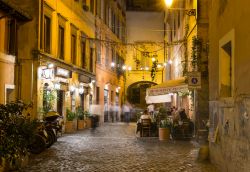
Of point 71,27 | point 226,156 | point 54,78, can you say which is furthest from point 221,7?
point 71,27

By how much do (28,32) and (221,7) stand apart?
11.8 meters

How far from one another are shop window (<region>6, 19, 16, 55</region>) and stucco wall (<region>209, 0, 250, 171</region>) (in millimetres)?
9960

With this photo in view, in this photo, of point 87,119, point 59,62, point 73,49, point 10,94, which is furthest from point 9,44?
point 87,119

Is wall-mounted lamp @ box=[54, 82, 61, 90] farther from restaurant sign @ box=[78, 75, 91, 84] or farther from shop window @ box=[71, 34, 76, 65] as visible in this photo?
restaurant sign @ box=[78, 75, 91, 84]

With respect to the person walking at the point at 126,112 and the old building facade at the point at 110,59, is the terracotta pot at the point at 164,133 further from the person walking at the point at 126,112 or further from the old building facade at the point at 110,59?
the person walking at the point at 126,112

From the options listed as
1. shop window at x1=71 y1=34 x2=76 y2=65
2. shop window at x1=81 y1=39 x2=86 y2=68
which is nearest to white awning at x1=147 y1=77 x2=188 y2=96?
shop window at x1=71 y1=34 x2=76 y2=65

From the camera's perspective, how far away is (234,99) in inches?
411

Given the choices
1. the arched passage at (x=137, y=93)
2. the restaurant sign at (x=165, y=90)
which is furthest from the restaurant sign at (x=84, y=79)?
the arched passage at (x=137, y=93)

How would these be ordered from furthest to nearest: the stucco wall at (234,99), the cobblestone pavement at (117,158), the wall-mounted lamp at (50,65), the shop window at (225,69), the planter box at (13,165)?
the wall-mounted lamp at (50,65) < the cobblestone pavement at (117,158) < the shop window at (225,69) < the planter box at (13,165) < the stucco wall at (234,99)

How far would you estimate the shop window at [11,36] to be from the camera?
66.0 ft

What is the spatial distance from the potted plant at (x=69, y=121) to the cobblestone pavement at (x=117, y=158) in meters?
5.88

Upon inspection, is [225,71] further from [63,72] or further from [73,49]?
[73,49]

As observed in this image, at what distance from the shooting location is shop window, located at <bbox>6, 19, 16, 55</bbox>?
20.1m

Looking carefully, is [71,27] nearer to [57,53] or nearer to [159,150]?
[57,53]
